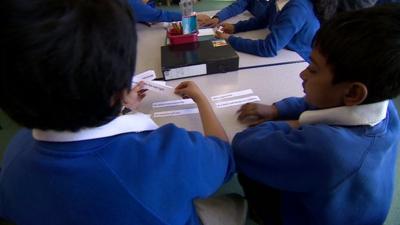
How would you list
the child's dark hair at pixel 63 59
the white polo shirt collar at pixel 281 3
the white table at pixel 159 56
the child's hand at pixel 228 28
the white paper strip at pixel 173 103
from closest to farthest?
1. the child's dark hair at pixel 63 59
2. the white paper strip at pixel 173 103
3. the white table at pixel 159 56
4. the white polo shirt collar at pixel 281 3
5. the child's hand at pixel 228 28

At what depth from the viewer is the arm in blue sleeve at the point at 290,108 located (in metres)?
0.95

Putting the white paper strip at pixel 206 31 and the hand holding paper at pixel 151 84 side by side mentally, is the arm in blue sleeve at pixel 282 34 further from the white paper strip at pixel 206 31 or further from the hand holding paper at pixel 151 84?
the hand holding paper at pixel 151 84

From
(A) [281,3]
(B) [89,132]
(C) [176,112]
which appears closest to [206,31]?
(A) [281,3]

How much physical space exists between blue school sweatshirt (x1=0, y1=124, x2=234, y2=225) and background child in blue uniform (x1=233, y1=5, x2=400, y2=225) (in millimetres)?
228

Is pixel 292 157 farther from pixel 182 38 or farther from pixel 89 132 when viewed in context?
pixel 182 38

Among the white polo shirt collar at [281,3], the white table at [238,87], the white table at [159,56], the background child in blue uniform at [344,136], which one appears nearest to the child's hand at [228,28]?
the white table at [159,56]

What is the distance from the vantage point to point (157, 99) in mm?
1051

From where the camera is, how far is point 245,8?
6.23ft

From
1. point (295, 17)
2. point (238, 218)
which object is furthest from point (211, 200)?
point (295, 17)

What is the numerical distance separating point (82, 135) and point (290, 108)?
69 centimetres

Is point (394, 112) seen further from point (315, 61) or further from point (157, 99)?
point (157, 99)

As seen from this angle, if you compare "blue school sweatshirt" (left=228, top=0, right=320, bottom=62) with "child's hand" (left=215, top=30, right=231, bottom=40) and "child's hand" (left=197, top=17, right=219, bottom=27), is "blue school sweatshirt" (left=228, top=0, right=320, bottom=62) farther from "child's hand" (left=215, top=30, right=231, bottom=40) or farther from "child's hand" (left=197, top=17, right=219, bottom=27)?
"child's hand" (left=197, top=17, right=219, bottom=27)

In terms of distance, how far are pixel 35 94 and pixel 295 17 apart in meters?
1.19

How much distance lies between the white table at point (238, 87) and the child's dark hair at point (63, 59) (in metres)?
0.47
